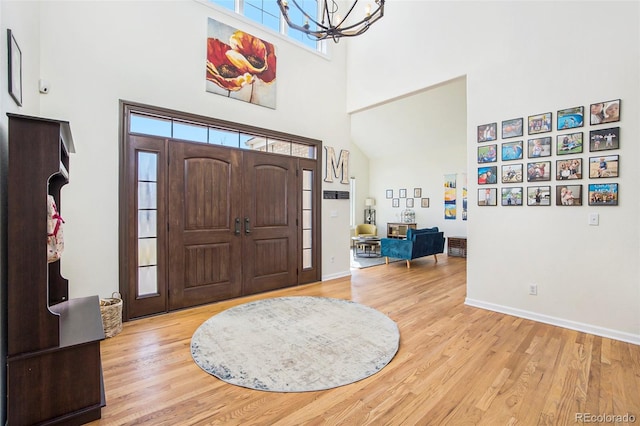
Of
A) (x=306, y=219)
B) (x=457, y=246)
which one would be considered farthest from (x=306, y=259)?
(x=457, y=246)

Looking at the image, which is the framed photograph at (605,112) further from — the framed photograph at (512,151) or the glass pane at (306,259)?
the glass pane at (306,259)

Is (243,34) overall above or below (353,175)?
above

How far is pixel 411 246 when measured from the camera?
260 inches

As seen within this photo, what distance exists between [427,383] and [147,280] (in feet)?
10.7

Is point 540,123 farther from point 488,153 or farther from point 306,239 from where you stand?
point 306,239

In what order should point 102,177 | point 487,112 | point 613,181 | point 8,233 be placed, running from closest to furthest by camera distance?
1. point 8,233
2. point 613,181
3. point 102,177
4. point 487,112

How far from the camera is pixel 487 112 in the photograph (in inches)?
153

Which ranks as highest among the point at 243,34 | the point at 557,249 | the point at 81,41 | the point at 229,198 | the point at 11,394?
the point at 243,34

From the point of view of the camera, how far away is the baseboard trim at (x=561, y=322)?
116 inches

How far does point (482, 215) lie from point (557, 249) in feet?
2.88

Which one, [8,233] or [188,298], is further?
[188,298]

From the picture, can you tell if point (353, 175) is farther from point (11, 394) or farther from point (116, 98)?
point (11, 394)

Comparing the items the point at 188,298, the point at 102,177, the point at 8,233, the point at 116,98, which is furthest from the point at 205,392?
the point at 116,98

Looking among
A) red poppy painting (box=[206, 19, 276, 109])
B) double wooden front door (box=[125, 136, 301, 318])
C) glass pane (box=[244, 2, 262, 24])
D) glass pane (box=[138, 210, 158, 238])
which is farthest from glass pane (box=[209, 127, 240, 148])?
glass pane (box=[244, 2, 262, 24])
